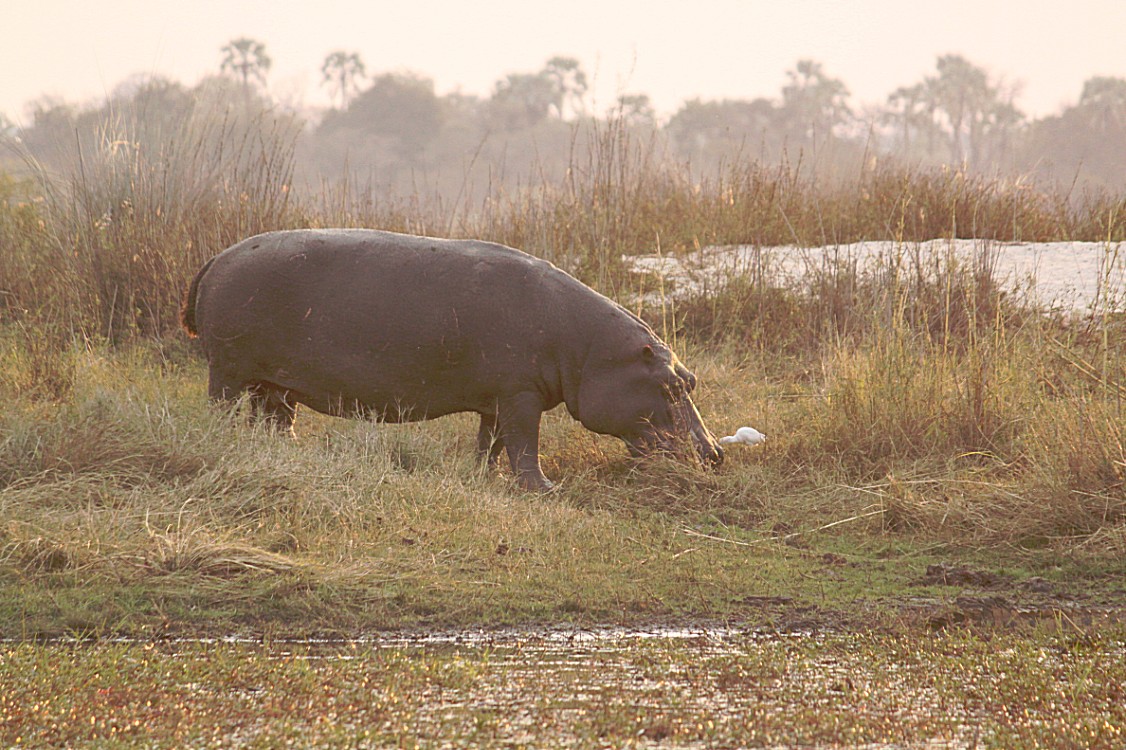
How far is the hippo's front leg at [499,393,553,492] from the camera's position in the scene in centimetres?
586

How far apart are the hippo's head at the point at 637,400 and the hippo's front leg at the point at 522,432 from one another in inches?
8.1

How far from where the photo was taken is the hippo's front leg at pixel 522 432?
19.2 ft

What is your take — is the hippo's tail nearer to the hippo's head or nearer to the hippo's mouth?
the hippo's head

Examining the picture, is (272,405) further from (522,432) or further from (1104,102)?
(1104,102)

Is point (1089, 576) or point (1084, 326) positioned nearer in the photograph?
A: point (1089, 576)

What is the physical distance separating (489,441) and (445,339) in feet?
2.26

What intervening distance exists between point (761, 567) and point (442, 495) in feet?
4.47

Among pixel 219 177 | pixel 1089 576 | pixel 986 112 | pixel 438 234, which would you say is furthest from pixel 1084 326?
pixel 986 112

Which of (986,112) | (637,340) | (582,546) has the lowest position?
(582,546)

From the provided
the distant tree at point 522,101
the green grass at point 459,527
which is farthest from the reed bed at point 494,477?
the distant tree at point 522,101

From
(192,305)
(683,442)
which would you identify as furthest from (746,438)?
(192,305)

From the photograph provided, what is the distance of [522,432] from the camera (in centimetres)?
589

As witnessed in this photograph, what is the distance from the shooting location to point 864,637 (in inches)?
146

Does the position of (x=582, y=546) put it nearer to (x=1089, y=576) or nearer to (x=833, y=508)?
(x=833, y=508)
